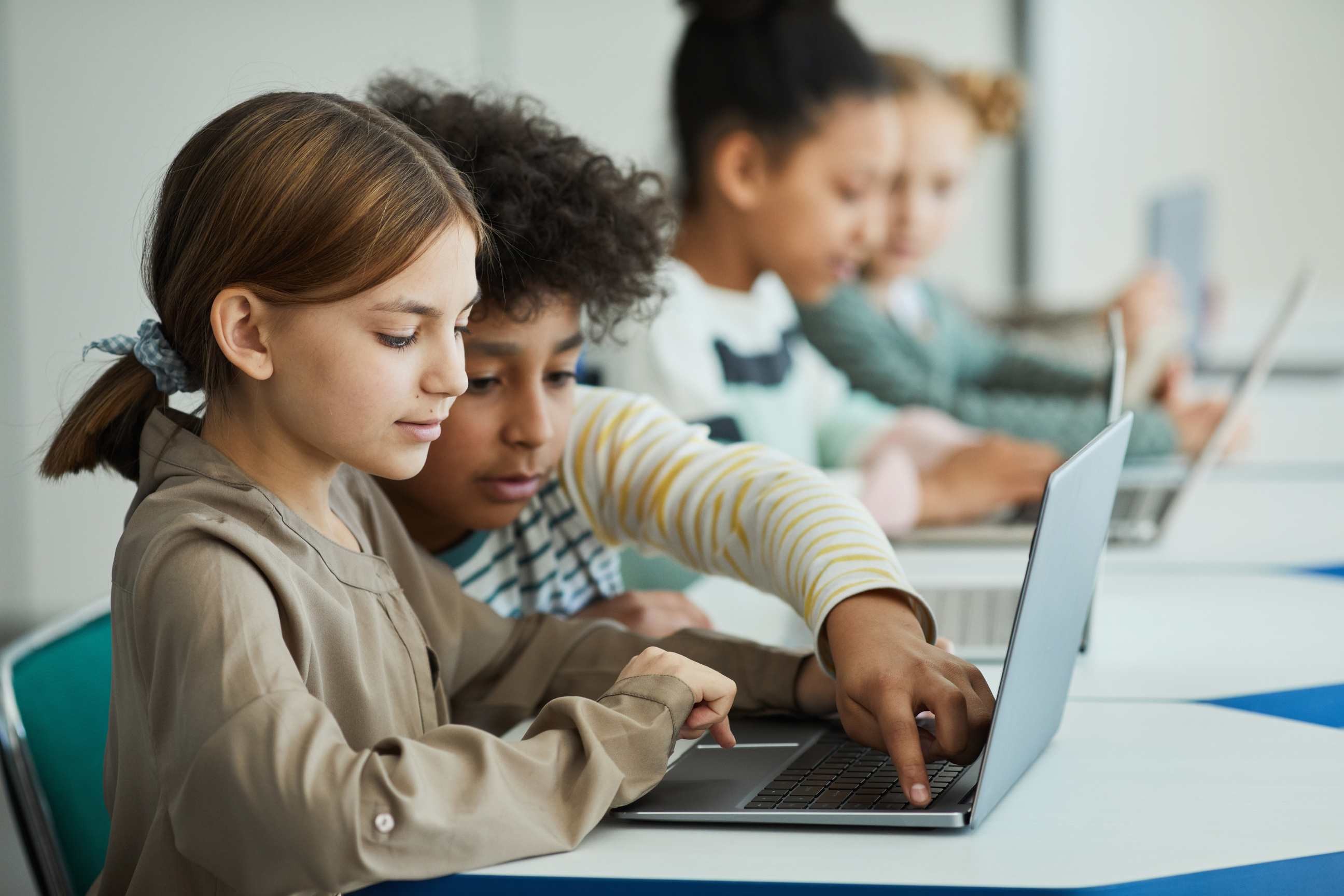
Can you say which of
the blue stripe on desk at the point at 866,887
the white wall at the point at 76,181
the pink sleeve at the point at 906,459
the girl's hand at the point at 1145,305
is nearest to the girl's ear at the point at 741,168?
the white wall at the point at 76,181

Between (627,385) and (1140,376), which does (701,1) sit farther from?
(1140,376)

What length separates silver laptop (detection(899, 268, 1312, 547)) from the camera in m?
1.26

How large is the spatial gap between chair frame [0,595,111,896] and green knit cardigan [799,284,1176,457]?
1464 millimetres

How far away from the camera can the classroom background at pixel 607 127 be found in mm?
1674

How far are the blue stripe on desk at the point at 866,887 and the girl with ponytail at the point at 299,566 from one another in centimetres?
1

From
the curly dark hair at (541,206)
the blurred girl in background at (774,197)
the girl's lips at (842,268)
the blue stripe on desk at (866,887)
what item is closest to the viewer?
the blue stripe on desk at (866,887)

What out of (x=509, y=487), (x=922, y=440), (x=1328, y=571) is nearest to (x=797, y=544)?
(x=509, y=487)

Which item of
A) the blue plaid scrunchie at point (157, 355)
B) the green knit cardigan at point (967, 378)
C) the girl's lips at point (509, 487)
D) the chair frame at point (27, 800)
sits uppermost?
the blue plaid scrunchie at point (157, 355)

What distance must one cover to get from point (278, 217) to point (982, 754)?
0.40 metres

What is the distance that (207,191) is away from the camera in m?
0.57

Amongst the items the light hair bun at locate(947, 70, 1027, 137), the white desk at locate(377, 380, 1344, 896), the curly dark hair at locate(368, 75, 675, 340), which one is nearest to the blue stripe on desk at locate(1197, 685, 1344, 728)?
the white desk at locate(377, 380, 1344, 896)

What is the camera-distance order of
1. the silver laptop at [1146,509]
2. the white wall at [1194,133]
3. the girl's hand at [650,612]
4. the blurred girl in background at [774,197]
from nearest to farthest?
the girl's hand at [650,612] → the silver laptop at [1146,509] → the blurred girl in background at [774,197] → the white wall at [1194,133]

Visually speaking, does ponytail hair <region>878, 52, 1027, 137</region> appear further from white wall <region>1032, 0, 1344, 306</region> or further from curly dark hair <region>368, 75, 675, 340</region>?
curly dark hair <region>368, 75, 675, 340</region>

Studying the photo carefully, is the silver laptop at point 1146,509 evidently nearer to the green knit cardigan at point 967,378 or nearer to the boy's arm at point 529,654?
the green knit cardigan at point 967,378
